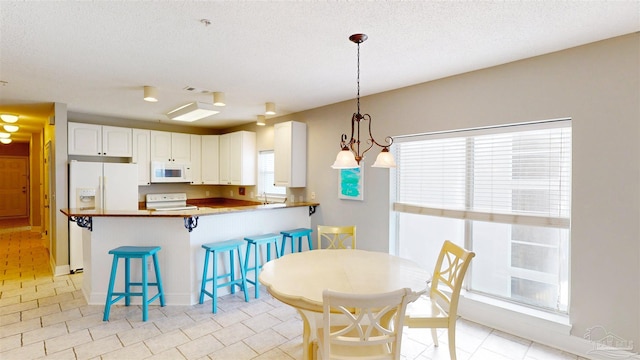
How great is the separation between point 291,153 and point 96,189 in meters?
2.84

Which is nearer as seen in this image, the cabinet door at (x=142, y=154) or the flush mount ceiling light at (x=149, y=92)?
the flush mount ceiling light at (x=149, y=92)

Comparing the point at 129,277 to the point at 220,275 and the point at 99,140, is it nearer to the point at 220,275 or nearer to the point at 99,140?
the point at 220,275

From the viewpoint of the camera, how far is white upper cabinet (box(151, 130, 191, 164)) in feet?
18.6

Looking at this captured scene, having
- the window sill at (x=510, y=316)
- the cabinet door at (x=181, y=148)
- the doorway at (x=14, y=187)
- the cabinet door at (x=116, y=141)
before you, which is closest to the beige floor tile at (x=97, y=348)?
the window sill at (x=510, y=316)

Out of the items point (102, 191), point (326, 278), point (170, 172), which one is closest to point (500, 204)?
point (326, 278)

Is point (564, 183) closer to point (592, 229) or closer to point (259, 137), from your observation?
point (592, 229)

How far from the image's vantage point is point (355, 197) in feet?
13.5

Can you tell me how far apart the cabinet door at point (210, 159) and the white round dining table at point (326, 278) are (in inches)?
166

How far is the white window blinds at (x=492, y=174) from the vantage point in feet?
8.84

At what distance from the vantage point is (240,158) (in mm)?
5734

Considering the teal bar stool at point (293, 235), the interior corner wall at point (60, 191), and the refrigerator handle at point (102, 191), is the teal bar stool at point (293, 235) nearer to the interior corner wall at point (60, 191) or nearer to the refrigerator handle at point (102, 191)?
the refrigerator handle at point (102, 191)

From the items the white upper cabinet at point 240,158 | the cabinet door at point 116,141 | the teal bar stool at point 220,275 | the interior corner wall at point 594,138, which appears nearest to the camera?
the interior corner wall at point 594,138

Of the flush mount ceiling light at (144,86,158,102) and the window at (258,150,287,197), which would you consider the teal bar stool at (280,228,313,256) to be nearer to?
the window at (258,150,287,197)

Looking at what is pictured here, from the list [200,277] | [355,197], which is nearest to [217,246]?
[200,277]
